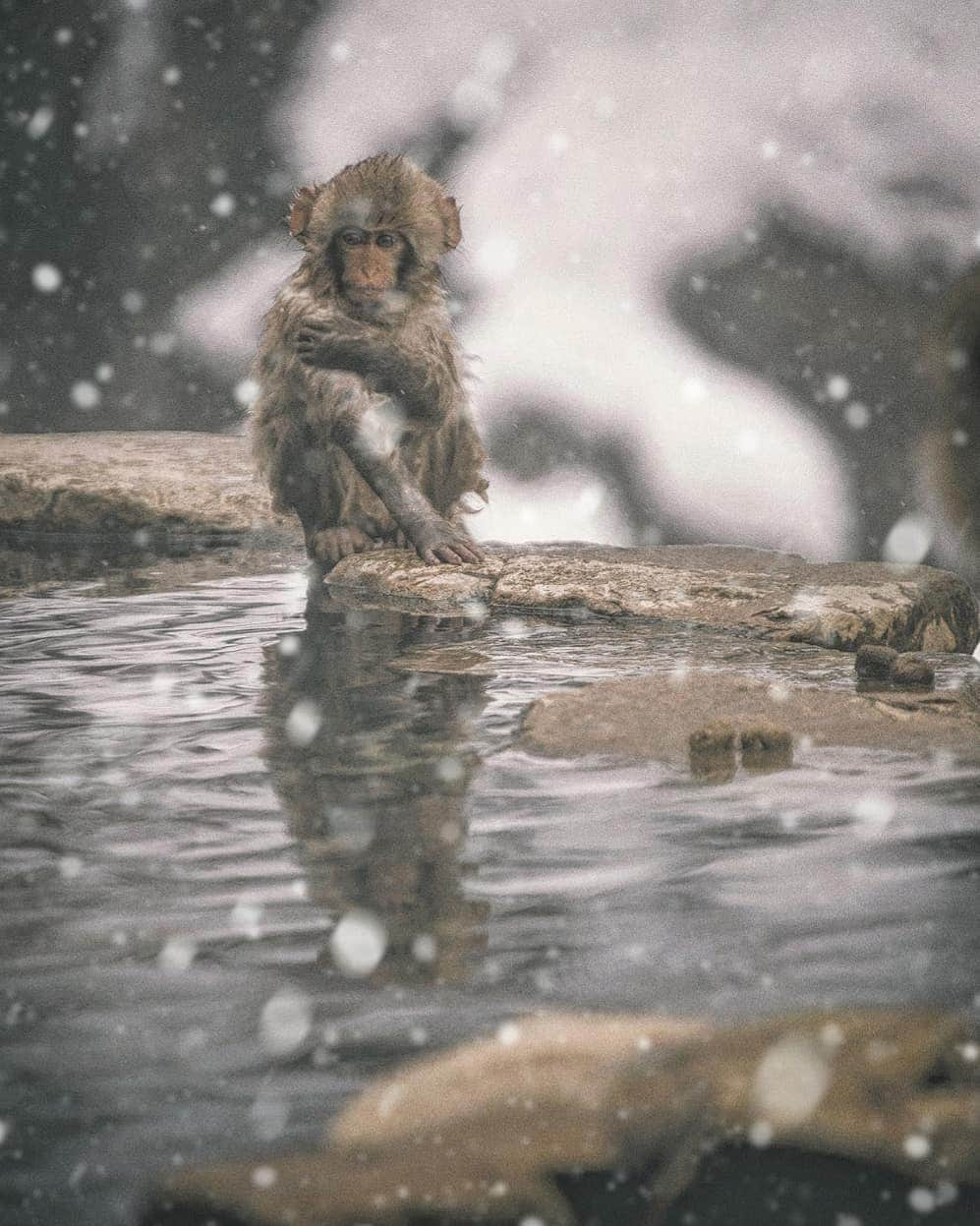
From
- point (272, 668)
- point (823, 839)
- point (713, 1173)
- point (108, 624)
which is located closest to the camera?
point (713, 1173)

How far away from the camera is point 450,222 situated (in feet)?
17.1

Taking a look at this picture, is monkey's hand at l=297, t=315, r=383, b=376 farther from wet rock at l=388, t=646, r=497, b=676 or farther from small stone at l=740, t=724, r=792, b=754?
small stone at l=740, t=724, r=792, b=754

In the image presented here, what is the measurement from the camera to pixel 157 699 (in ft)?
11.9

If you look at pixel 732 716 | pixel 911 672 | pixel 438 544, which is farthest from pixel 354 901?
pixel 438 544

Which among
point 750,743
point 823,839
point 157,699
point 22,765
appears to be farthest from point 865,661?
point 22,765

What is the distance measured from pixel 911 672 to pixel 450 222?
2447mm

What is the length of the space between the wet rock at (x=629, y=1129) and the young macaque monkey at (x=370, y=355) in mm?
3599

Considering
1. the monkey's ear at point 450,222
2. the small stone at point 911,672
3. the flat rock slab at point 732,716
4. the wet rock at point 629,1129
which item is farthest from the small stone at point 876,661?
the monkey's ear at point 450,222

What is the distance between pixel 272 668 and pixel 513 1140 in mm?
2652

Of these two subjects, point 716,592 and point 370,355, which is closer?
point 716,592

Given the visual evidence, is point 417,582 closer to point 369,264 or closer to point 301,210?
point 369,264

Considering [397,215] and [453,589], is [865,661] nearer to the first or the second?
[453,589]

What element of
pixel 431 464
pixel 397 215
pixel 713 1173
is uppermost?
pixel 397 215

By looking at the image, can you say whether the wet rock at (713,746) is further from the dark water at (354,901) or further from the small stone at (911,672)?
the small stone at (911,672)
